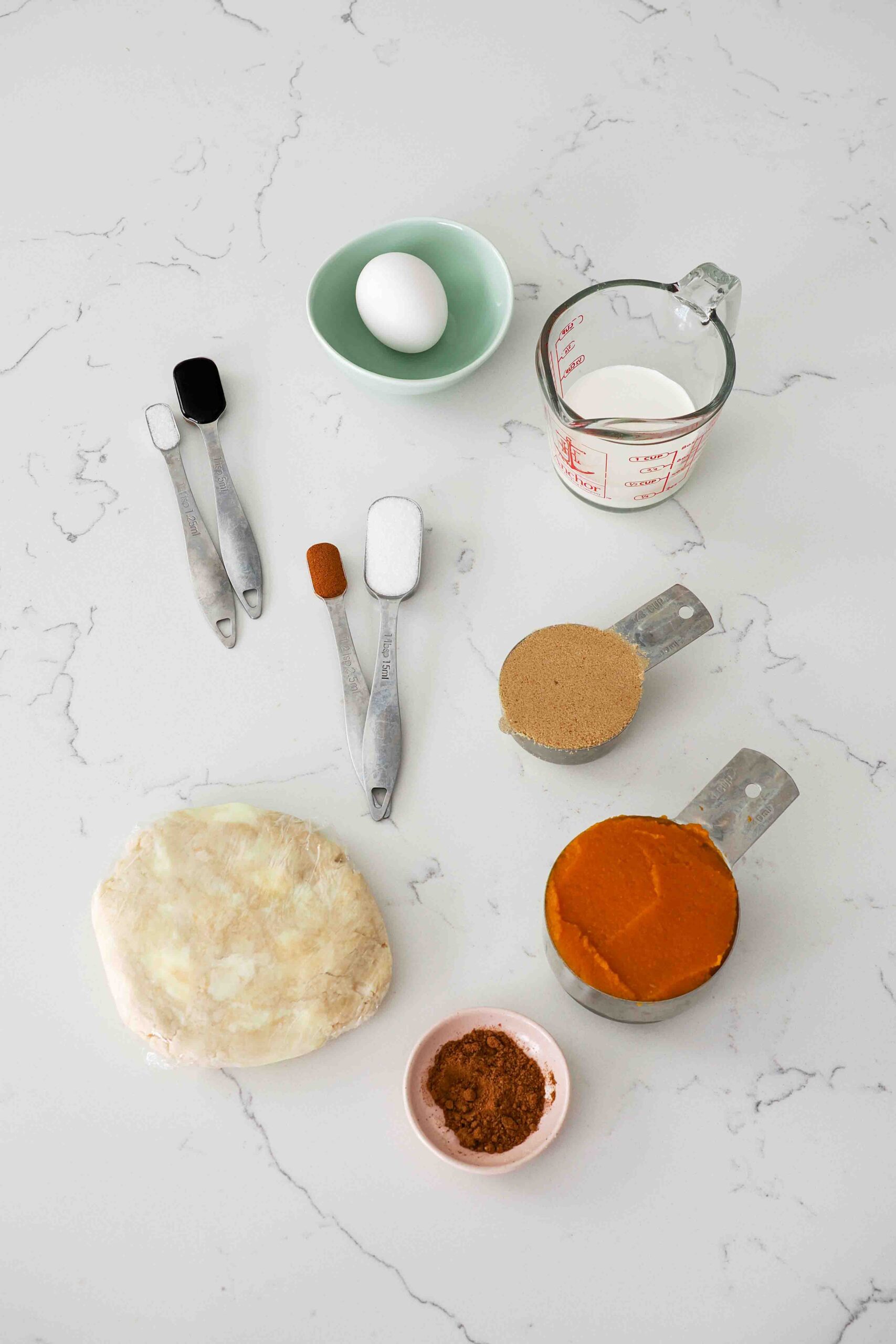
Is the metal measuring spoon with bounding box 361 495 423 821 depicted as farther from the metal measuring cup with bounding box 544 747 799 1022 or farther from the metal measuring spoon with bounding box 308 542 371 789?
the metal measuring cup with bounding box 544 747 799 1022

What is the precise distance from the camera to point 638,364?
3.73 ft

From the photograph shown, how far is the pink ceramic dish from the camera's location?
0.85 meters

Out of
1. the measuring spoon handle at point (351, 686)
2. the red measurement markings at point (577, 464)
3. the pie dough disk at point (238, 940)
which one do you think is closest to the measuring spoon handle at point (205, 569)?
the measuring spoon handle at point (351, 686)

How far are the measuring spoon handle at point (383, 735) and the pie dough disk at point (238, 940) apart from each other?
7 cm

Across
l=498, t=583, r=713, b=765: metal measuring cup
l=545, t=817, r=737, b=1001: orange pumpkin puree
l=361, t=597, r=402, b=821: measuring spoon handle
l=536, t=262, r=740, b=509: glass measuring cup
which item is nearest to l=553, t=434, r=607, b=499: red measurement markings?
l=536, t=262, r=740, b=509: glass measuring cup

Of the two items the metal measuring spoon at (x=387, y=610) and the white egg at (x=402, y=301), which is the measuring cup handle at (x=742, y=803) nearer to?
the metal measuring spoon at (x=387, y=610)

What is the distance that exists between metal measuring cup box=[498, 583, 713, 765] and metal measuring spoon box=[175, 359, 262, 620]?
316 mm

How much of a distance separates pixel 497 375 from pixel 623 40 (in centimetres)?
57

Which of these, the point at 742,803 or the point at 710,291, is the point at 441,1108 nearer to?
the point at 742,803

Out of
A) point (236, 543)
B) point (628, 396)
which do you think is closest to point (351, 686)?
point (236, 543)

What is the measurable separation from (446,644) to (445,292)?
468 millimetres

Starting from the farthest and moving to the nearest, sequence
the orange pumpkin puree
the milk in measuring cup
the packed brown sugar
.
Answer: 1. the milk in measuring cup
2. the packed brown sugar
3. the orange pumpkin puree

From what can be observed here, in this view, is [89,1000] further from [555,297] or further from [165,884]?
[555,297]

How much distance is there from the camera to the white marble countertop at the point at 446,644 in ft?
2.82
